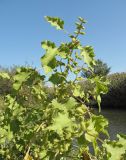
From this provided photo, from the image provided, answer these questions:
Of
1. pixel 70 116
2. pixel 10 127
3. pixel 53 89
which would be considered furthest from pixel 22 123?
pixel 70 116

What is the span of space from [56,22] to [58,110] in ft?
1.99

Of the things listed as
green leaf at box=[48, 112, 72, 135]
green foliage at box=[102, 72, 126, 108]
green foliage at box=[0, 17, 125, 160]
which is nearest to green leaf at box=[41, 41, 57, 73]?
green foliage at box=[0, 17, 125, 160]

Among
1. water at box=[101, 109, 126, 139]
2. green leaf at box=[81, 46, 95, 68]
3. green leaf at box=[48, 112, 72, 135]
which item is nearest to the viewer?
green leaf at box=[48, 112, 72, 135]

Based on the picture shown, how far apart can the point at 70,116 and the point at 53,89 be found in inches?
17.1

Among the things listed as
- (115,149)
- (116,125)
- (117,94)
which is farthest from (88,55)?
(117,94)

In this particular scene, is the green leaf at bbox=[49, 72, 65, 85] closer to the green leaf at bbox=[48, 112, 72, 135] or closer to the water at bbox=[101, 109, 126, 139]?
the green leaf at bbox=[48, 112, 72, 135]

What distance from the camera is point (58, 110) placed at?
8.16ft

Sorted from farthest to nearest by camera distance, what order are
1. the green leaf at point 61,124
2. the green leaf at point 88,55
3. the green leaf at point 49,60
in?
the green leaf at point 88,55 < the green leaf at point 49,60 < the green leaf at point 61,124

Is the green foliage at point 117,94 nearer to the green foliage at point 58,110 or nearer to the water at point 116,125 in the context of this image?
the water at point 116,125

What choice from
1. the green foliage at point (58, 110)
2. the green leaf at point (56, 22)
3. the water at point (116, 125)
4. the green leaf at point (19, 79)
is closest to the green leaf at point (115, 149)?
the green foliage at point (58, 110)

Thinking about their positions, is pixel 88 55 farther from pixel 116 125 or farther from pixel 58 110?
pixel 116 125

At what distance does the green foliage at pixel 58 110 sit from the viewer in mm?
2344

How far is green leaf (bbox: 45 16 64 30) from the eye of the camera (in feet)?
8.52

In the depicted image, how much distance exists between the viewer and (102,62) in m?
56.0
